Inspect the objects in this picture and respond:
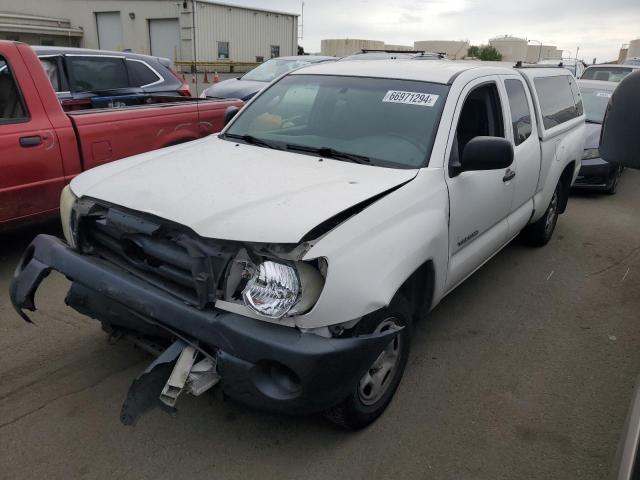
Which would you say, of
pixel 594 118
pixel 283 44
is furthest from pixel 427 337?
pixel 283 44

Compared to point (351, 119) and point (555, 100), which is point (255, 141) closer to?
point (351, 119)

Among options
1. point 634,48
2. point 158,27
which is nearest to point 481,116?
point 158,27

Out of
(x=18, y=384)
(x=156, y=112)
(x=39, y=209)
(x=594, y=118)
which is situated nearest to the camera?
(x=18, y=384)

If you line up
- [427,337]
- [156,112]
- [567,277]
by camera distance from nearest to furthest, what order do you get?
[427,337]
[567,277]
[156,112]

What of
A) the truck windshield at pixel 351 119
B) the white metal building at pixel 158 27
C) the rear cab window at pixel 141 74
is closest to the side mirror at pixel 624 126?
the truck windshield at pixel 351 119

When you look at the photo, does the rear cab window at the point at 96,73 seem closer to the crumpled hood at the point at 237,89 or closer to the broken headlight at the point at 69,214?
the crumpled hood at the point at 237,89

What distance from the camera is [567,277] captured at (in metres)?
4.97

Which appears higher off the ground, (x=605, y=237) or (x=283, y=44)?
(x=283, y=44)

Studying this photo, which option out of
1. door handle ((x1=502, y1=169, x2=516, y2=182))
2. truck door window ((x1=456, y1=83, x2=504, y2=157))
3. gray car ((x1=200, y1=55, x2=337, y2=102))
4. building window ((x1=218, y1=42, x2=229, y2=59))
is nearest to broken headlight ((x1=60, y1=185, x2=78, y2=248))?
truck door window ((x1=456, y1=83, x2=504, y2=157))

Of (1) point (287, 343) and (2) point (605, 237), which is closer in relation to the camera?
(1) point (287, 343)

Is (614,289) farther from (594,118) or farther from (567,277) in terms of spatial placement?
(594,118)

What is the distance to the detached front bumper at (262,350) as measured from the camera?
2232 mm

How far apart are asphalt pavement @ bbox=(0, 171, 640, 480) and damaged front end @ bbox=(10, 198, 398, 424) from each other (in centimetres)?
41

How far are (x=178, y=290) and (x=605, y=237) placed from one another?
5381 millimetres
